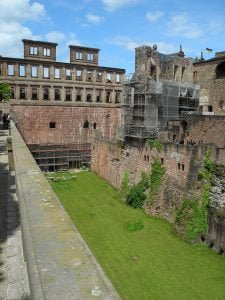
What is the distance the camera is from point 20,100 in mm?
36469

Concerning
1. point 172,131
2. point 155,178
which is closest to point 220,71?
point 172,131

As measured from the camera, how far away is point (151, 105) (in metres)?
25.9

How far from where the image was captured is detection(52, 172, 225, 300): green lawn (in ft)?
43.2

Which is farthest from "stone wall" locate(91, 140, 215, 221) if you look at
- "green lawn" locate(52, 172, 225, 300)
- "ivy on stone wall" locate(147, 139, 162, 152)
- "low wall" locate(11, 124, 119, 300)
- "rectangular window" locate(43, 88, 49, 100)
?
"low wall" locate(11, 124, 119, 300)

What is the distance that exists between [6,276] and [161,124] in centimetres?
2228

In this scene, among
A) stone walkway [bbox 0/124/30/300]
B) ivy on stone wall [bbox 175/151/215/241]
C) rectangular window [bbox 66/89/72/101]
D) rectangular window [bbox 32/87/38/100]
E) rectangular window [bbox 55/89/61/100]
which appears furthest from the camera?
rectangular window [bbox 66/89/72/101]

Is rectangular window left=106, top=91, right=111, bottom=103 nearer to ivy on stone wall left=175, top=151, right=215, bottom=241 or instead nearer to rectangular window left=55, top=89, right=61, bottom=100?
rectangular window left=55, top=89, right=61, bottom=100

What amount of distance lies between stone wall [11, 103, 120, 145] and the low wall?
1144 inches

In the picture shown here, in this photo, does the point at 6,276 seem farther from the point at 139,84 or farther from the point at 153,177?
the point at 139,84

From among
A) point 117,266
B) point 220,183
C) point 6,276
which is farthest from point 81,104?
point 6,276

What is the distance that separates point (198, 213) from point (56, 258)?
15111mm

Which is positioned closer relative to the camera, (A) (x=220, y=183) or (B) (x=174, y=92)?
(A) (x=220, y=183)

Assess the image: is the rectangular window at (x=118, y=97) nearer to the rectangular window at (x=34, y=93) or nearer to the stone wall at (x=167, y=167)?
the rectangular window at (x=34, y=93)

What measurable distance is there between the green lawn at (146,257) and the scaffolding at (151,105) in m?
6.24
